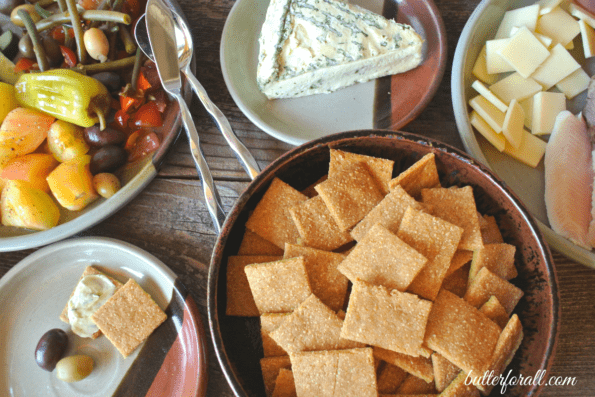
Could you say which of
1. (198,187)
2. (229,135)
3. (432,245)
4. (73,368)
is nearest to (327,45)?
(229,135)

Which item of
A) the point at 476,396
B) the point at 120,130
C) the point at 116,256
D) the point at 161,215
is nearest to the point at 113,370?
the point at 116,256

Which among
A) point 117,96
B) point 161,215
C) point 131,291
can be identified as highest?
point 117,96

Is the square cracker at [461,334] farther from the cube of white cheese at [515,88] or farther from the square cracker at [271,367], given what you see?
the cube of white cheese at [515,88]

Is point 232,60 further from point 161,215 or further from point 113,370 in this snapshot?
point 113,370

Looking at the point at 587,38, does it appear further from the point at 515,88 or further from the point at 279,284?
the point at 279,284

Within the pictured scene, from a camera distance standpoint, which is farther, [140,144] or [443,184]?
[140,144]

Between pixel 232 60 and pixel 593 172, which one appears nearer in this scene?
pixel 593 172
